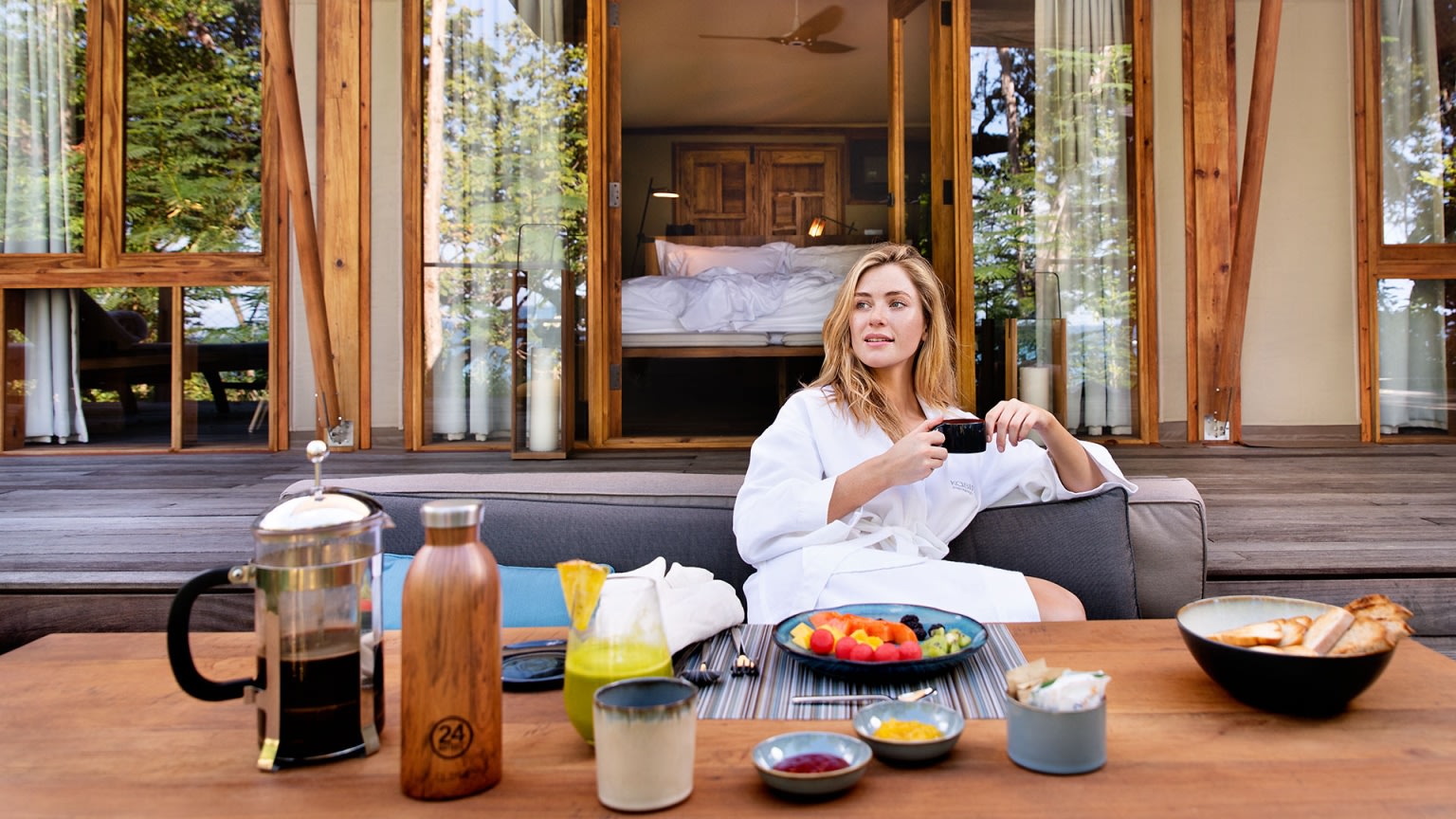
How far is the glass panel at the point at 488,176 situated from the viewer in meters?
4.52

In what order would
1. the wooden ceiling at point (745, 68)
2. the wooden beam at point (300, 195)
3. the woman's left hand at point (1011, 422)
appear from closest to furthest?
1. the woman's left hand at point (1011, 422)
2. the wooden beam at point (300, 195)
3. the wooden ceiling at point (745, 68)

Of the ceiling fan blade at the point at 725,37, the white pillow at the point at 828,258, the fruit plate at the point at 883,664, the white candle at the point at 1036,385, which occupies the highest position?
the ceiling fan blade at the point at 725,37

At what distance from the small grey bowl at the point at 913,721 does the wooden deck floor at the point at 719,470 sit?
63.9 inches

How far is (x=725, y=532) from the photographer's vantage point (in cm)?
202

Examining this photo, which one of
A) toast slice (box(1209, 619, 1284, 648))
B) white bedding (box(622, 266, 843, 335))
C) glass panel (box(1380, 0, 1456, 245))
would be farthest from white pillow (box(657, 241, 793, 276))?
toast slice (box(1209, 619, 1284, 648))

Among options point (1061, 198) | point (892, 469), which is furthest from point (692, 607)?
point (1061, 198)

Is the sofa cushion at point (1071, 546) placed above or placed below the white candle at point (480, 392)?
below

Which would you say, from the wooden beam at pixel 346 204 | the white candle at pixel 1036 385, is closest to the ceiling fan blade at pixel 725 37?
the wooden beam at pixel 346 204

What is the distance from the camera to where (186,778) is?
2.87 feet

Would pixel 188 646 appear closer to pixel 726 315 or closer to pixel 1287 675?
pixel 1287 675

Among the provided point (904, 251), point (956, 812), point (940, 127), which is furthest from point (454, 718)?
point (940, 127)

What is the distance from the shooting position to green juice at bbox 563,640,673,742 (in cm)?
89

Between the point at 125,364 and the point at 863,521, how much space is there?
13.5 feet

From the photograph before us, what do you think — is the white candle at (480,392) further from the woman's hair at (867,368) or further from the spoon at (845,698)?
the spoon at (845,698)
